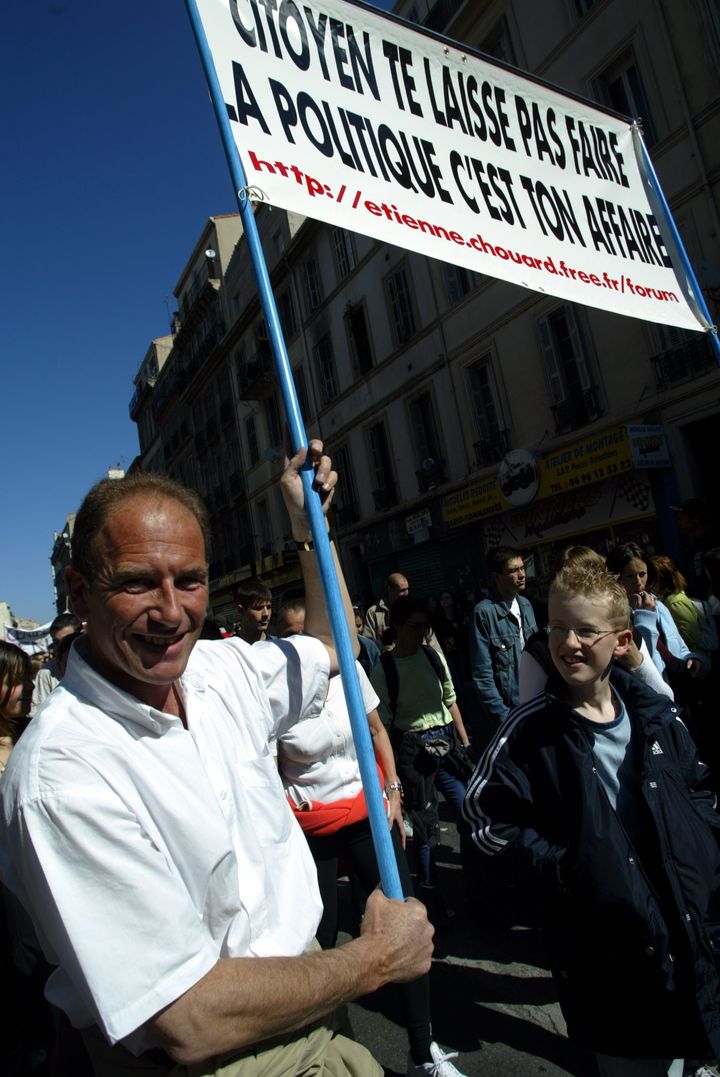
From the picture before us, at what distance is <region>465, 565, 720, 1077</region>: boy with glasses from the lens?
179 centimetres

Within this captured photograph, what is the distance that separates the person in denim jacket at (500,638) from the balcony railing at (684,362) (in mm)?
7405

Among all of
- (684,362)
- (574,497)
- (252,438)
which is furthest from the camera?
(252,438)

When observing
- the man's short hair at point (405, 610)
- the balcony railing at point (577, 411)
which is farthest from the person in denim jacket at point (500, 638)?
the balcony railing at point (577, 411)

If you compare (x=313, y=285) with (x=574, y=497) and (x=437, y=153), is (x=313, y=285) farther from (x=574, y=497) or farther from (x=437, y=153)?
(x=437, y=153)

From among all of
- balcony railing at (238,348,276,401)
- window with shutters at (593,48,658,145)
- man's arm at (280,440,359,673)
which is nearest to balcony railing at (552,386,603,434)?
window with shutters at (593,48,658,145)

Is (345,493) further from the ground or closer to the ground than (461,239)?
further from the ground

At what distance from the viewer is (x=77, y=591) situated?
1367mm

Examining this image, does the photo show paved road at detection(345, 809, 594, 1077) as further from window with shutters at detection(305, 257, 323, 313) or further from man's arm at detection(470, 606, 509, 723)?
window with shutters at detection(305, 257, 323, 313)

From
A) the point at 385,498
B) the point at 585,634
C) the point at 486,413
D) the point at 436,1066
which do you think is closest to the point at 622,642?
the point at 585,634

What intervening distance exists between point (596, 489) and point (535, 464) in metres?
1.42

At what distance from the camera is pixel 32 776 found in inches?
41.2

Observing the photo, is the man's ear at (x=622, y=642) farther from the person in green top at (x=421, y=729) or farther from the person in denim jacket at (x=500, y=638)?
the person in denim jacket at (x=500, y=638)

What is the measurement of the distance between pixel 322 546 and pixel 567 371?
12.7 metres

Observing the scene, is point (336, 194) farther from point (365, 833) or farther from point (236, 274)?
point (236, 274)
